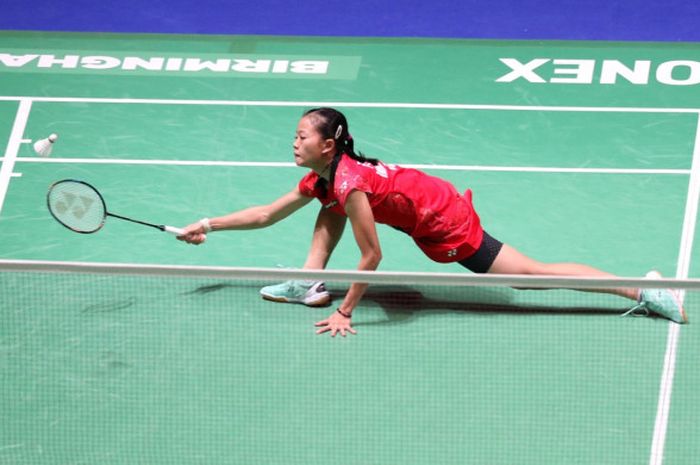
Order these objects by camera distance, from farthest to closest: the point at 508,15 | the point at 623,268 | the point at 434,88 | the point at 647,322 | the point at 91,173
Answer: the point at 508,15, the point at 434,88, the point at 91,173, the point at 623,268, the point at 647,322

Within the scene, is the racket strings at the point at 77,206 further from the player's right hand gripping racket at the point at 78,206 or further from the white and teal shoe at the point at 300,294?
the white and teal shoe at the point at 300,294

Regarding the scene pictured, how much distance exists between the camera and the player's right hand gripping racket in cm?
801

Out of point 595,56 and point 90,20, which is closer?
point 595,56

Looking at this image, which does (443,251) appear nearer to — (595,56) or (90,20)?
(595,56)

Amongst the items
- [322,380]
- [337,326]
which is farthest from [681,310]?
[322,380]

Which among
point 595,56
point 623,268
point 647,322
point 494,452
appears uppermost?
point 595,56

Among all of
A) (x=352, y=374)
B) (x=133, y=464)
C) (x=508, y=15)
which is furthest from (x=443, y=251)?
(x=508, y=15)

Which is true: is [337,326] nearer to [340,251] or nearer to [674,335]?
[340,251]

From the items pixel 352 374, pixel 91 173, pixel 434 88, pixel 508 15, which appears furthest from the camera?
pixel 508 15

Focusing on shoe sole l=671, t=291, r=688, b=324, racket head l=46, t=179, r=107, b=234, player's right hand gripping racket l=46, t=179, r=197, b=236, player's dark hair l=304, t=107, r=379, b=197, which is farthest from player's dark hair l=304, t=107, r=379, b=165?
shoe sole l=671, t=291, r=688, b=324

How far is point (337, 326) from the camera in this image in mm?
7988

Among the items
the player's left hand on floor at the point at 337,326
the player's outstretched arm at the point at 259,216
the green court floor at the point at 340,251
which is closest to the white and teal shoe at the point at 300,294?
the green court floor at the point at 340,251

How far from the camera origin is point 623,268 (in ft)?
29.7

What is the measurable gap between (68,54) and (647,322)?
607 cm
